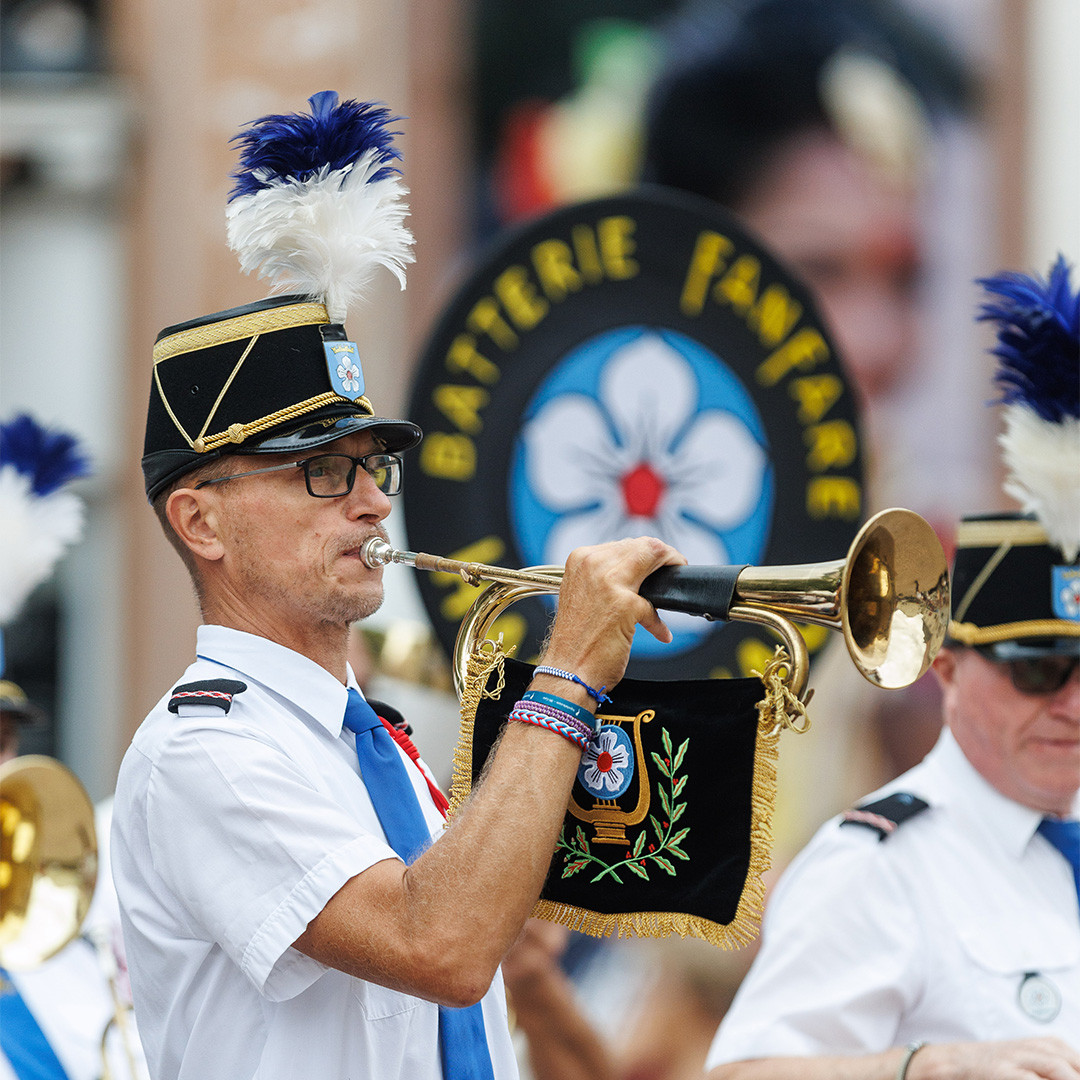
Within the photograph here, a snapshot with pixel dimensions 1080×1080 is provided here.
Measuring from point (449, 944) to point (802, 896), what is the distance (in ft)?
4.93

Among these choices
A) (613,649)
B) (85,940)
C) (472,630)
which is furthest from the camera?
(85,940)

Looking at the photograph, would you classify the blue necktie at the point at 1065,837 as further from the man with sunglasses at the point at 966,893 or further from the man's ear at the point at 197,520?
the man's ear at the point at 197,520

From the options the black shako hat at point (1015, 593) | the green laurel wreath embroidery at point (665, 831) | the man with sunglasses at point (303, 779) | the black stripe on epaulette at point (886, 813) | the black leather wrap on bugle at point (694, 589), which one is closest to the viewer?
the man with sunglasses at point (303, 779)

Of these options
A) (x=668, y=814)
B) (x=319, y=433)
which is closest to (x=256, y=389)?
(x=319, y=433)

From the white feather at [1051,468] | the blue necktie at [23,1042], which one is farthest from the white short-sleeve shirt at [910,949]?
the blue necktie at [23,1042]

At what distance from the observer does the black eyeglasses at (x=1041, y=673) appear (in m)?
3.42

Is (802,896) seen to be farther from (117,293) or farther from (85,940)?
(117,293)

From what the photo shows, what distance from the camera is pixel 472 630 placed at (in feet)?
7.79

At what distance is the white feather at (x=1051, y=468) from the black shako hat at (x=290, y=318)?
5.45 ft

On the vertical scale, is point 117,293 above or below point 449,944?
above

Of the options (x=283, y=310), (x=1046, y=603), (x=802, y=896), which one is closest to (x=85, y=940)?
(x=802, y=896)

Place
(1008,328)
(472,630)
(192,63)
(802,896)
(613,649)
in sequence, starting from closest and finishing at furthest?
(613,649), (472,630), (802,896), (1008,328), (192,63)

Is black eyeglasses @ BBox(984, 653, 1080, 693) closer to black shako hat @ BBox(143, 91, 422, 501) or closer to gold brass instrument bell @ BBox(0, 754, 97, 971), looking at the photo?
black shako hat @ BBox(143, 91, 422, 501)

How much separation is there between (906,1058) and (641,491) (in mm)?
1637
